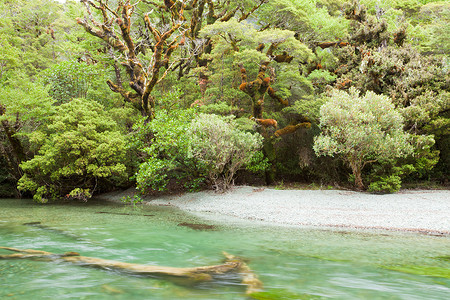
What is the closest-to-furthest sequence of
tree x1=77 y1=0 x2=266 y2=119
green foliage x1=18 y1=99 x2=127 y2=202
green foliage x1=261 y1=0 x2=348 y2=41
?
1. green foliage x1=18 y1=99 x2=127 y2=202
2. tree x1=77 y1=0 x2=266 y2=119
3. green foliage x1=261 y1=0 x2=348 y2=41

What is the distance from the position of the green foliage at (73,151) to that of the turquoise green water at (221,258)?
6562 mm

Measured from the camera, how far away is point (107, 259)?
5465 mm

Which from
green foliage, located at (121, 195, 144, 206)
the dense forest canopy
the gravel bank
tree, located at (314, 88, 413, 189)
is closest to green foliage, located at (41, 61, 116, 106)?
the dense forest canopy

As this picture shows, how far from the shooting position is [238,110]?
1852cm

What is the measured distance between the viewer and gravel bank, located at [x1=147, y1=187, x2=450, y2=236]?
9.02 m

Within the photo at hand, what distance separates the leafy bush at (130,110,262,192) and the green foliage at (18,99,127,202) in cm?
164

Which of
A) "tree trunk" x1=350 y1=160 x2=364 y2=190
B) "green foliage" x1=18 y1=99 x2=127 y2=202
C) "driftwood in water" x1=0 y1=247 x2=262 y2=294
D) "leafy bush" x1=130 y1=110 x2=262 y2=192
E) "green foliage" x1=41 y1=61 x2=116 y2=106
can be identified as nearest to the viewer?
"driftwood in water" x1=0 y1=247 x2=262 y2=294

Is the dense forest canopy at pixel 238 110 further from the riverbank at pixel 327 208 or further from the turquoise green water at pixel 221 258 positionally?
the turquoise green water at pixel 221 258

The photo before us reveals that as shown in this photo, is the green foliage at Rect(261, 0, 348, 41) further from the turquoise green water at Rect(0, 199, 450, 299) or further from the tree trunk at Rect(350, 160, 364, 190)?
the turquoise green water at Rect(0, 199, 450, 299)

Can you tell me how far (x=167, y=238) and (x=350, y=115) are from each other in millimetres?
10189

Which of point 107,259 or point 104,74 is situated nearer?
point 107,259

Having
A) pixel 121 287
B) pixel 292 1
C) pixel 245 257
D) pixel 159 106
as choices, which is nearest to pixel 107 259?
pixel 121 287

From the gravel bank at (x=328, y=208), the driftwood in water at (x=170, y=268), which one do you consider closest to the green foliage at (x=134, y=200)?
the gravel bank at (x=328, y=208)

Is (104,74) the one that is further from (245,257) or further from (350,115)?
(245,257)
